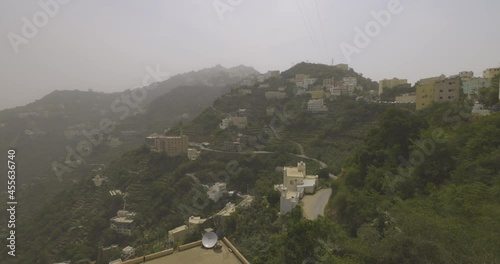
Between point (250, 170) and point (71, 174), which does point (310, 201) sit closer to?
point (250, 170)

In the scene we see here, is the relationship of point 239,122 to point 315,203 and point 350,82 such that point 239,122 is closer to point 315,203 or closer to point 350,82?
point 350,82

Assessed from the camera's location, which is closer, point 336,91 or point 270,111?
point 336,91

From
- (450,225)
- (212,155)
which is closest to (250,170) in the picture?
(212,155)

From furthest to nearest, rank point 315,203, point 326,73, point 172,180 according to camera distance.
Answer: point 326,73, point 172,180, point 315,203

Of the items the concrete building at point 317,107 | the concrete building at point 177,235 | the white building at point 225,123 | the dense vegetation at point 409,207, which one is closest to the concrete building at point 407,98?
the concrete building at point 317,107

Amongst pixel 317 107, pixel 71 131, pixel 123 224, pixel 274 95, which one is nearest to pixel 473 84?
pixel 317 107

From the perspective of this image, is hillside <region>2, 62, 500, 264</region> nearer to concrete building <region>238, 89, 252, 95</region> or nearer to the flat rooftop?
the flat rooftop
